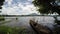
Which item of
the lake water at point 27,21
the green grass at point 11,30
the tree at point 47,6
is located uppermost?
the tree at point 47,6

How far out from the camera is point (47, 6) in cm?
212

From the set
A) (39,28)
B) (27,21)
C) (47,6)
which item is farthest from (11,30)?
(47,6)

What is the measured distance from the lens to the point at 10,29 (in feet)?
6.80

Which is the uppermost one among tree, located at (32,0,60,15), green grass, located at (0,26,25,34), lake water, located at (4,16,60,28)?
tree, located at (32,0,60,15)

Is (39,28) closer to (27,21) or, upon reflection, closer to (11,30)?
(27,21)

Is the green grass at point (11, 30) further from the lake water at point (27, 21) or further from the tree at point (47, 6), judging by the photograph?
the tree at point (47, 6)

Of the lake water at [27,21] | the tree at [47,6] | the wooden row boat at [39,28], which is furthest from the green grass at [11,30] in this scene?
the tree at [47,6]

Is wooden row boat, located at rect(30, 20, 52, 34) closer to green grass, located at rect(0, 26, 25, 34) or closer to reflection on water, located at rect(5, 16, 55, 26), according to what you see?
reflection on water, located at rect(5, 16, 55, 26)

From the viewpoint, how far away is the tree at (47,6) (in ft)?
6.91

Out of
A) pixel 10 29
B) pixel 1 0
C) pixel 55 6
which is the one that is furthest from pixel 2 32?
pixel 55 6

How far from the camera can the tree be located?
82.9 inches

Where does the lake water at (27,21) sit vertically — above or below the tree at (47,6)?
below

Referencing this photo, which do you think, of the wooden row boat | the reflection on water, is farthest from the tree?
the wooden row boat

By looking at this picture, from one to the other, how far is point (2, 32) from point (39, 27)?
1.73ft
